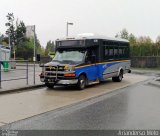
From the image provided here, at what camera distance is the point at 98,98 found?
42.0 ft

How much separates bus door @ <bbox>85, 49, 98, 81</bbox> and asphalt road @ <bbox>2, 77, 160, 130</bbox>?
4.21 meters

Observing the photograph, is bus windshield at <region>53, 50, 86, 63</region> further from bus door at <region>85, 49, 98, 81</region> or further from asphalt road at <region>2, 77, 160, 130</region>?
asphalt road at <region>2, 77, 160, 130</region>

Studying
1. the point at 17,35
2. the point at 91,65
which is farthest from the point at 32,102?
the point at 17,35

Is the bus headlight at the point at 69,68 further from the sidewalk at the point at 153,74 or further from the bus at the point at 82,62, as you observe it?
the sidewalk at the point at 153,74

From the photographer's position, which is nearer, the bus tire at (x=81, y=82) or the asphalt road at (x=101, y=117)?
the asphalt road at (x=101, y=117)

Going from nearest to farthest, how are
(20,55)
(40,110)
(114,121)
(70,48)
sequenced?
(114,121)
(40,110)
(70,48)
(20,55)

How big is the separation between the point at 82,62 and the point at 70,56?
2.58 feet

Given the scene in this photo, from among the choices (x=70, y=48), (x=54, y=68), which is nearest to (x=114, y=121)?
(x=54, y=68)

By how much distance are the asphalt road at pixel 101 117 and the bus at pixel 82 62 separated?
128 inches

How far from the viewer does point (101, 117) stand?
8.93 m

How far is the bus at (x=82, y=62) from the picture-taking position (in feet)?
49.0

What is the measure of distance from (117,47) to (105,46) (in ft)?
7.16

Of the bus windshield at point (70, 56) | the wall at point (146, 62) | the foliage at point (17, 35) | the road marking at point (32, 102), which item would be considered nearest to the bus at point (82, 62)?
the bus windshield at point (70, 56)

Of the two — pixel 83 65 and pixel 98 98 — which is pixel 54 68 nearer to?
pixel 83 65
